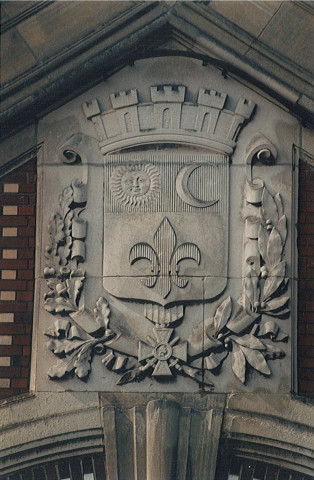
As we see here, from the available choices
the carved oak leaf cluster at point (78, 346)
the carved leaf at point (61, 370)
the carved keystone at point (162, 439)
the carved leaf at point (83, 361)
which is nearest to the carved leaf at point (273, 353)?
the carved keystone at point (162, 439)

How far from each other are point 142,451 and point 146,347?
79cm

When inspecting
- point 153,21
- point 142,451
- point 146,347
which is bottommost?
point 142,451

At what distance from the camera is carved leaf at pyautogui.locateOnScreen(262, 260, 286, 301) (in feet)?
40.3

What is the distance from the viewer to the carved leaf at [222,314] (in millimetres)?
12250

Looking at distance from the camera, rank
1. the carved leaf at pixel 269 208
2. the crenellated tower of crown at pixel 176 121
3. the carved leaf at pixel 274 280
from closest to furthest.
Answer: the carved leaf at pixel 274 280
the carved leaf at pixel 269 208
the crenellated tower of crown at pixel 176 121

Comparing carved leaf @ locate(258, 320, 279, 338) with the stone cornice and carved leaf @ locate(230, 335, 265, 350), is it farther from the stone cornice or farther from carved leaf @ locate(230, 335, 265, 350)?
the stone cornice

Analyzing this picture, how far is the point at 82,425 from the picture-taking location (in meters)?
12.2

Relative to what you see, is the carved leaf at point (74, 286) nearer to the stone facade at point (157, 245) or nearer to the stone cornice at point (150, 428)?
the stone facade at point (157, 245)

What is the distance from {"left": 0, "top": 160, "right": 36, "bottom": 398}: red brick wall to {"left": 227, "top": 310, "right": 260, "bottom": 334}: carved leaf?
5.14ft

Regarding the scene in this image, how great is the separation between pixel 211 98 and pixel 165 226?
107 cm

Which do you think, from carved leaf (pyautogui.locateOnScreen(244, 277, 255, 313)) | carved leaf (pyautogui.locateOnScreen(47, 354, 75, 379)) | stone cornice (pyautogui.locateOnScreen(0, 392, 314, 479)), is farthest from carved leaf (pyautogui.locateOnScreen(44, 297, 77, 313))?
carved leaf (pyautogui.locateOnScreen(244, 277, 255, 313))

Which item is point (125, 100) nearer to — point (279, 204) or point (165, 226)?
point (165, 226)

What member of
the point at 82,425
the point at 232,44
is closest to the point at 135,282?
the point at 82,425

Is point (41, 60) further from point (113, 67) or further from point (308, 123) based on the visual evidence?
point (308, 123)
